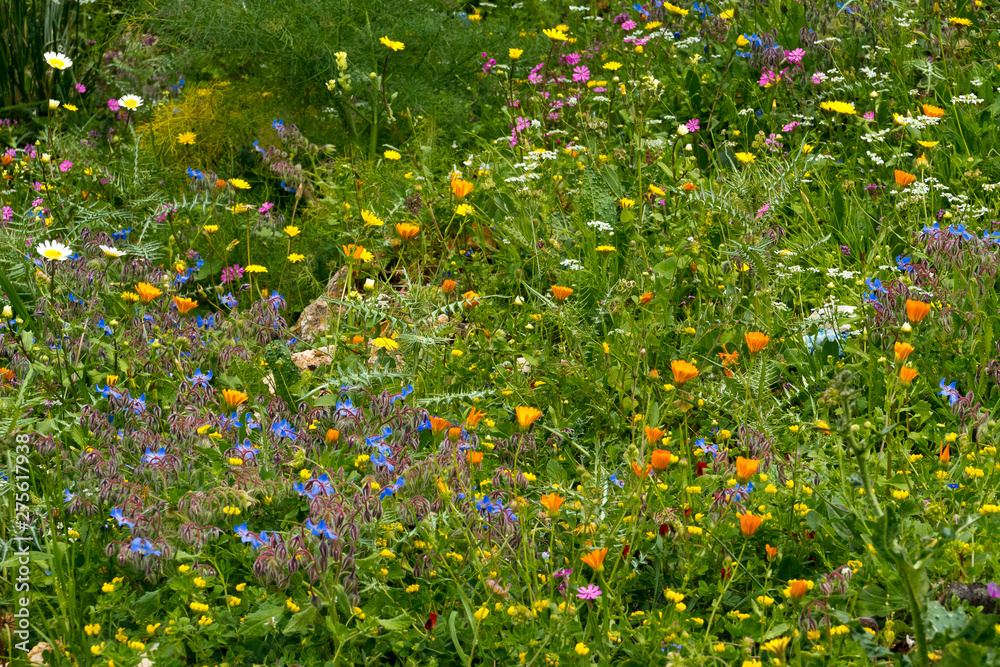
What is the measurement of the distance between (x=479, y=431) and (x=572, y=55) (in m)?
2.91

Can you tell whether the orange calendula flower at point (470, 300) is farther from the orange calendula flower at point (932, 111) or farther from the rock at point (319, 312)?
the orange calendula flower at point (932, 111)

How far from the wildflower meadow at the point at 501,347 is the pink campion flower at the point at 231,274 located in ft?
0.07

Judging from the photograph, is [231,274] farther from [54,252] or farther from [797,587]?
[797,587]

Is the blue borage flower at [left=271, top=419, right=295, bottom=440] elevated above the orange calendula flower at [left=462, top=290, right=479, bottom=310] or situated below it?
below

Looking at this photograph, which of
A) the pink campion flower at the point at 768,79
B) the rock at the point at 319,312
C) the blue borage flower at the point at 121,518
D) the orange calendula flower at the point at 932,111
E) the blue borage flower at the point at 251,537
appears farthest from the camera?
the pink campion flower at the point at 768,79

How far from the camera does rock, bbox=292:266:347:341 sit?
3355mm

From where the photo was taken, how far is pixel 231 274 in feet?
11.3

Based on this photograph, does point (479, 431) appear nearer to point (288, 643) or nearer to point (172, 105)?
point (288, 643)

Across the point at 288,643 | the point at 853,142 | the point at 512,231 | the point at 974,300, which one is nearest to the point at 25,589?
the point at 288,643

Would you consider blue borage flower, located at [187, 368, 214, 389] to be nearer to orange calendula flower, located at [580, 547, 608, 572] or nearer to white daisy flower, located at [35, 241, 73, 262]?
white daisy flower, located at [35, 241, 73, 262]

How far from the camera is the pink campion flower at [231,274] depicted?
11.2ft

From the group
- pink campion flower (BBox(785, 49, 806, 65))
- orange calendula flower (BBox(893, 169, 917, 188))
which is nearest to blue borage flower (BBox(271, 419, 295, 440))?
orange calendula flower (BBox(893, 169, 917, 188))

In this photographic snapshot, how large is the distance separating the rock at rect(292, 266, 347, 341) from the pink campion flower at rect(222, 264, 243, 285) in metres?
0.28

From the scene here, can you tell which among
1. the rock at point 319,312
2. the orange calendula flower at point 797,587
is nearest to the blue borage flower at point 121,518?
the rock at point 319,312
